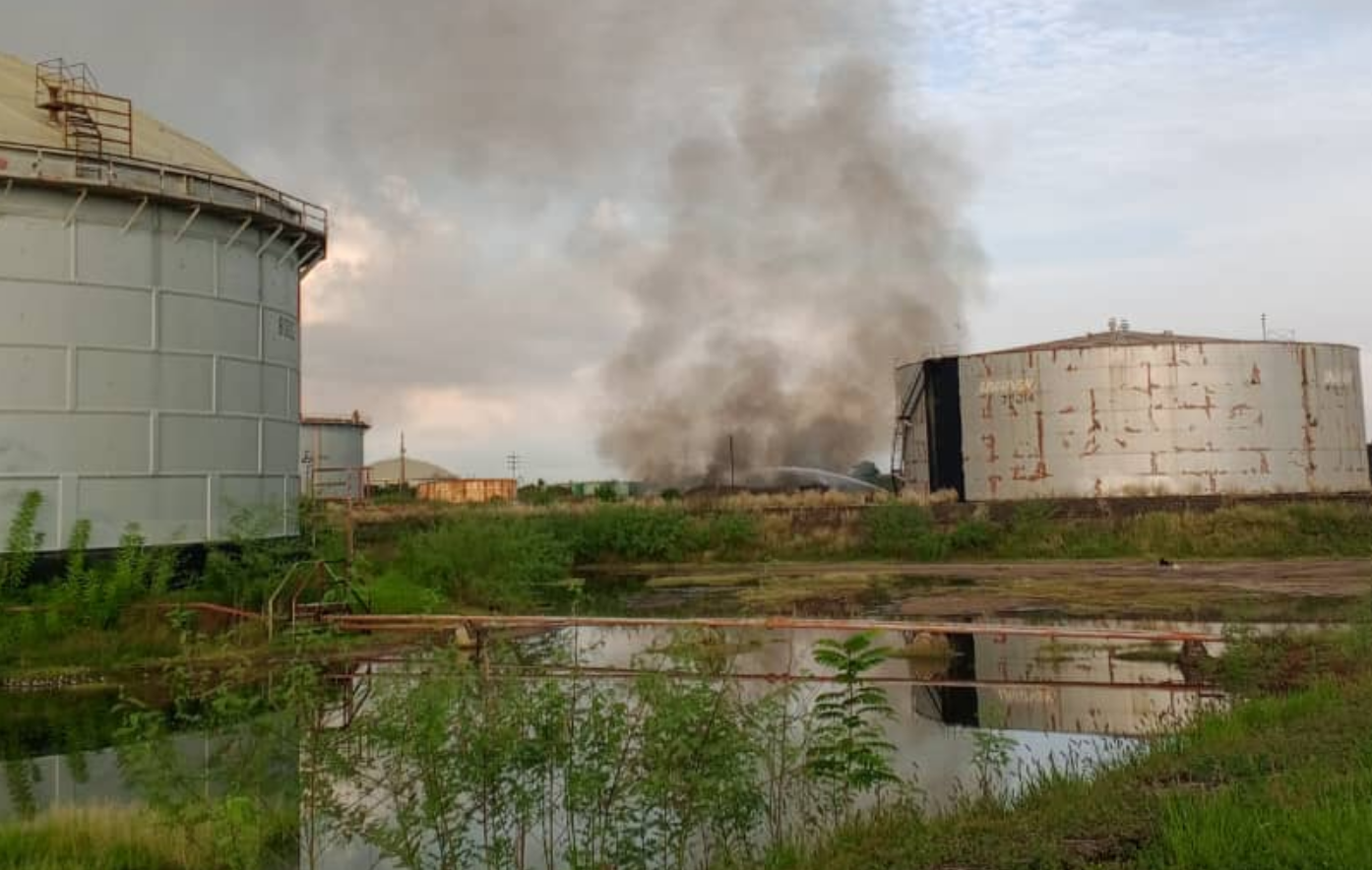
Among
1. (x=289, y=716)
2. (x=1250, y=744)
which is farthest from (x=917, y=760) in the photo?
(x=289, y=716)

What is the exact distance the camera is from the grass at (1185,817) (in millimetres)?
5746

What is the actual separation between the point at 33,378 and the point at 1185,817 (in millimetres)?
21478

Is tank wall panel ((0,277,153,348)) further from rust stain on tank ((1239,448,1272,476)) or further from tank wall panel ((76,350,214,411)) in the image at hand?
rust stain on tank ((1239,448,1272,476))

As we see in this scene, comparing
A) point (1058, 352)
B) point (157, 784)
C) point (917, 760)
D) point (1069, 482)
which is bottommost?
point (917, 760)

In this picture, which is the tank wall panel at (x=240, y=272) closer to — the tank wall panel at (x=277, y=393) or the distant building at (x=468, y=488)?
the tank wall panel at (x=277, y=393)

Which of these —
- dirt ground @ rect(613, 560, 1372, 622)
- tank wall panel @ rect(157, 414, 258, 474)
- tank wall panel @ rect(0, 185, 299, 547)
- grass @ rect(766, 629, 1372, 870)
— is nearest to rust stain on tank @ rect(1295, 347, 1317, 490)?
dirt ground @ rect(613, 560, 1372, 622)

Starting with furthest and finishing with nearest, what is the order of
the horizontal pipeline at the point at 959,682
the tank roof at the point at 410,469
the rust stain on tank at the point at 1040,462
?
the tank roof at the point at 410,469, the rust stain on tank at the point at 1040,462, the horizontal pipeline at the point at 959,682

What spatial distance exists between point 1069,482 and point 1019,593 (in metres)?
16.3

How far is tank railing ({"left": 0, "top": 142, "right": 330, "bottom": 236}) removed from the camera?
2083 centimetres

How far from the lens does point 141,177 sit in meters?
22.3

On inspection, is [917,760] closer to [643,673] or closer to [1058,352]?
[643,673]

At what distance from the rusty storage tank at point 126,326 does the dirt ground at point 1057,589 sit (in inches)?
493

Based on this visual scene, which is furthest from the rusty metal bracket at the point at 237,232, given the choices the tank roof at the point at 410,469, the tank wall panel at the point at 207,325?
the tank roof at the point at 410,469

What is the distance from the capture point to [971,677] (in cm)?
1650
